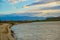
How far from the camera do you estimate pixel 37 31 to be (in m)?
1.39

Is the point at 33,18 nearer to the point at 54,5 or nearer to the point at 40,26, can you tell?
the point at 40,26

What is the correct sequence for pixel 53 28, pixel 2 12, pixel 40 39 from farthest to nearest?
pixel 2 12
pixel 53 28
pixel 40 39

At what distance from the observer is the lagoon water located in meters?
1.31

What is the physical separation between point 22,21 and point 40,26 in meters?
0.23

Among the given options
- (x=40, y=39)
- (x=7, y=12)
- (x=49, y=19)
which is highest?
(x=7, y=12)

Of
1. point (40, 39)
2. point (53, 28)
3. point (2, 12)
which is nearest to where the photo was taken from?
point (40, 39)

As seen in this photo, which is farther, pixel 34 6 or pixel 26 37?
pixel 34 6

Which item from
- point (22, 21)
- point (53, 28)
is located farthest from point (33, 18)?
point (53, 28)

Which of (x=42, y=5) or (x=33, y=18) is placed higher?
(x=42, y=5)

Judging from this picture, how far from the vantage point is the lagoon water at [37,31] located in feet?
4.29

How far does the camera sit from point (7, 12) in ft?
5.07

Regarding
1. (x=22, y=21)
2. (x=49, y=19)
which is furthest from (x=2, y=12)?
(x=49, y=19)

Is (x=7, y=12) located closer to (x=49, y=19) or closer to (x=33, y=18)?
(x=33, y=18)

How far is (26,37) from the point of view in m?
1.31
